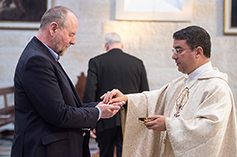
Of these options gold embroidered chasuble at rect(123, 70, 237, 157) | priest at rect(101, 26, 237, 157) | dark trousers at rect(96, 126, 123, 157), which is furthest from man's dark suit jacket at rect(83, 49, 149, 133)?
gold embroidered chasuble at rect(123, 70, 237, 157)

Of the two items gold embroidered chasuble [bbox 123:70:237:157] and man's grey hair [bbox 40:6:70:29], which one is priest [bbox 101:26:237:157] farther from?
man's grey hair [bbox 40:6:70:29]

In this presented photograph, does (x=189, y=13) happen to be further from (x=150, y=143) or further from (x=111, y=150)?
(x=150, y=143)

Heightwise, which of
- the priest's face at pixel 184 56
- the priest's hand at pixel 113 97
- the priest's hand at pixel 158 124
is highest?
the priest's face at pixel 184 56

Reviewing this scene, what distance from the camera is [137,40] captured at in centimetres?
550

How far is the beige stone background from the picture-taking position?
5.38 meters

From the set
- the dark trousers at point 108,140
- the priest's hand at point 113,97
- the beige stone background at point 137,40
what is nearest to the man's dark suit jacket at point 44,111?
the priest's hand at point 113,97

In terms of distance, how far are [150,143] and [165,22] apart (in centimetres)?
327

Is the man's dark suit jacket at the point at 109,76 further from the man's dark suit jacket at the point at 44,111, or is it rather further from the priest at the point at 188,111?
the man's dark suit jacket at the point at 44,111

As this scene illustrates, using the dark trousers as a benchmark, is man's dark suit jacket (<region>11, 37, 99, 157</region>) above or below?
above

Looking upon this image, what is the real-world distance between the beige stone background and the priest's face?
3.07 meters

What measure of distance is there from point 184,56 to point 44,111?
1181 mm

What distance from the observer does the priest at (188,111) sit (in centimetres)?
213

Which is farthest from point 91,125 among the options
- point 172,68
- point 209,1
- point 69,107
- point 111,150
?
point 209,1

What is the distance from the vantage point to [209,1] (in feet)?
17.6
